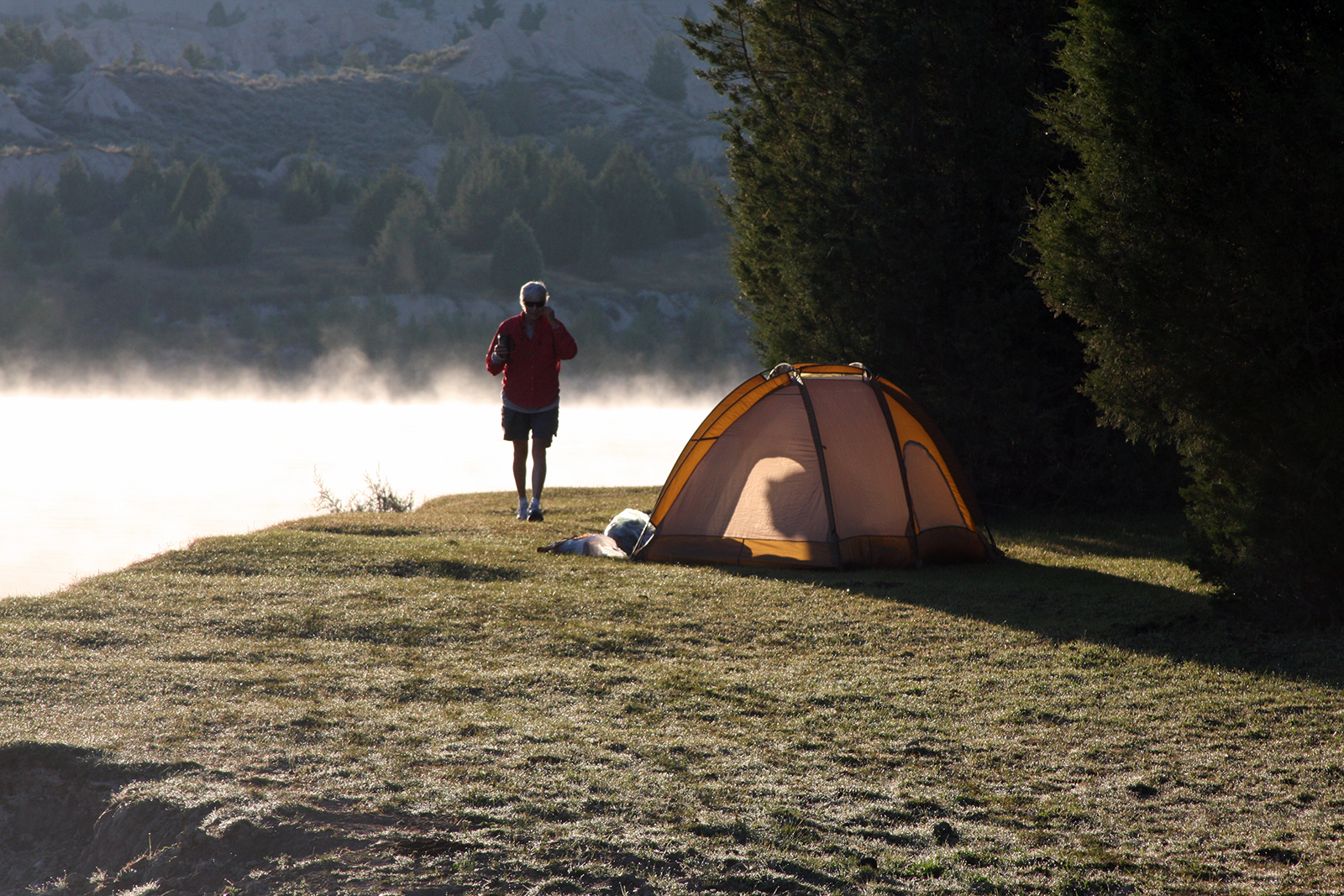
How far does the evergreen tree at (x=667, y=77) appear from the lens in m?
148

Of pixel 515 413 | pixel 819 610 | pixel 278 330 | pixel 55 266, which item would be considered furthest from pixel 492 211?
pixel 819 610

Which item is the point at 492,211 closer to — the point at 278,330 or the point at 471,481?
the point at 278,330

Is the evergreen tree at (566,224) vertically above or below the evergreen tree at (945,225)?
above

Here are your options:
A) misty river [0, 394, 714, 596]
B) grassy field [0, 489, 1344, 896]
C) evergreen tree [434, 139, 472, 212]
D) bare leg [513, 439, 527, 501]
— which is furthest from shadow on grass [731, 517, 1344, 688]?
evergreen tree [434, 139, 472, 212]

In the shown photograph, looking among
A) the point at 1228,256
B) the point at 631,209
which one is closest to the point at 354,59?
the point at 631,209

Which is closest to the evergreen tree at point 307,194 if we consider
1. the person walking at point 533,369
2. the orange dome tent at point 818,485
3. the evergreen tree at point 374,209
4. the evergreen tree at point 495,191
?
the evergreen tree at point 374,209

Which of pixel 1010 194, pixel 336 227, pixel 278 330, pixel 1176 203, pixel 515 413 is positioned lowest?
pixel 515 413

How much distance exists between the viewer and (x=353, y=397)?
53.6 m

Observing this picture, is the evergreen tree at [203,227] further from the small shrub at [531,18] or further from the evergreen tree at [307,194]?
the small shrub at [531,18]

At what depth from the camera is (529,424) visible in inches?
483

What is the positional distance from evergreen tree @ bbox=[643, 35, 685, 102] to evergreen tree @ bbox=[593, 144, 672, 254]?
70.8 metres

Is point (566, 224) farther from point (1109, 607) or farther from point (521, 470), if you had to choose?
point (1109, 607)

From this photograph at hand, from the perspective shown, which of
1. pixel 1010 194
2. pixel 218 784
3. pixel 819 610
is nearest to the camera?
pixel 218 784

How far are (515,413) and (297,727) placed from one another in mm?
7372
